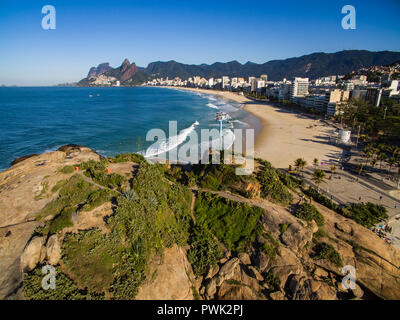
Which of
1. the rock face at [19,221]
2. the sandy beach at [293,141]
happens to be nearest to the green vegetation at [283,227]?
the rock face at [19,221]

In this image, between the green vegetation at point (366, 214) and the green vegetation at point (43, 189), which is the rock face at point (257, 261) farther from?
the green vegetation at point (366, 214)

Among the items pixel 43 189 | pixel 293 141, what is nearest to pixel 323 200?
pixel 43 189

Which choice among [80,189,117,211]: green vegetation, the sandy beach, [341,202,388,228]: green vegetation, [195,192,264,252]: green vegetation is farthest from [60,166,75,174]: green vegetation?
the sandy beach

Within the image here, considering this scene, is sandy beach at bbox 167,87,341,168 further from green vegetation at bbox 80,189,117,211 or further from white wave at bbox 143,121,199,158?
green vegetation at bbox 80,189,117,211
